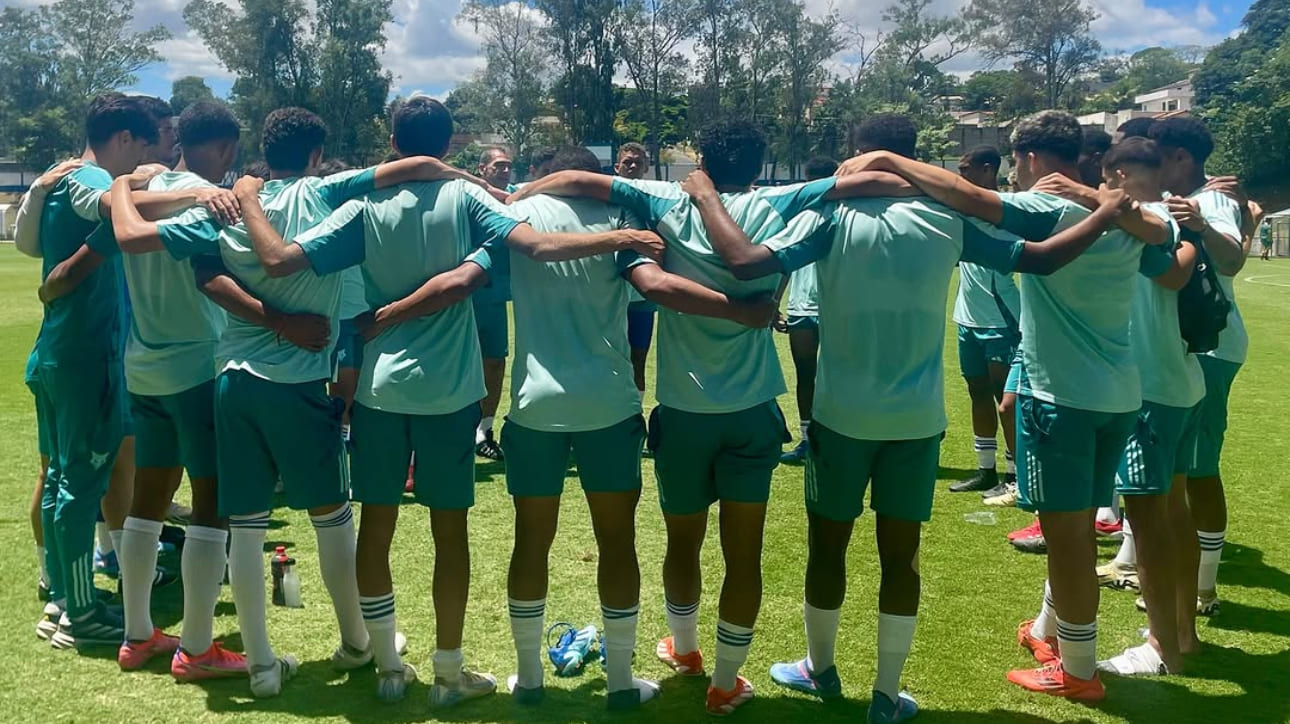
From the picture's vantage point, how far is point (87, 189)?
5.01m

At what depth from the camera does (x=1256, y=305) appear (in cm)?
2348

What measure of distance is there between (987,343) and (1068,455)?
3.85m

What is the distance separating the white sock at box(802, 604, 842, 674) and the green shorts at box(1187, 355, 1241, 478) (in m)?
2.31

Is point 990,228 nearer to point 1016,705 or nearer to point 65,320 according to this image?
point 1016,705

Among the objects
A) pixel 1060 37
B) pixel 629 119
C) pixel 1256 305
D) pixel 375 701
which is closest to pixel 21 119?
pixel 629 119

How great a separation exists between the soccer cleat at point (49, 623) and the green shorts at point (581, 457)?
2692mm

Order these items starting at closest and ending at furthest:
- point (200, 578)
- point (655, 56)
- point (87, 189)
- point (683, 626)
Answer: point (200, 578), point (683, 626), point (87, 189), point (655, 56)

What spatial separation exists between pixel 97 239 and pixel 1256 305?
24.8 metres

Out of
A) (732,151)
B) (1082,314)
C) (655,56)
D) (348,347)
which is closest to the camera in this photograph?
(732,151)

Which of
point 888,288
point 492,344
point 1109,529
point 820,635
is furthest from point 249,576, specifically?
point 1109,529

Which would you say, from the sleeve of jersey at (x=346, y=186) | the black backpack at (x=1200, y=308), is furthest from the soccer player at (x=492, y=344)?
the black backpack at (x=1200, y=308)

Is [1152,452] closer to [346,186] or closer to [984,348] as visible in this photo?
[984,348]

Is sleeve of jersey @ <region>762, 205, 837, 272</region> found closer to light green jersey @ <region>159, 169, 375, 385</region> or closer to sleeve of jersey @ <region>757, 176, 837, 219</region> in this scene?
sleeve of jersey @ <region>757, 176, 837, 219</region>

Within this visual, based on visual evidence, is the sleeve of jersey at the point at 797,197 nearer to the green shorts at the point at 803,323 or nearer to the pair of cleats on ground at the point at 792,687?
the pair of cleats on ground at the point at 792,687
